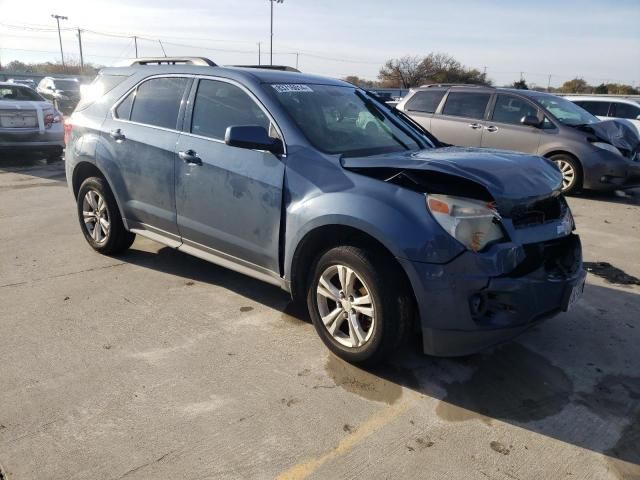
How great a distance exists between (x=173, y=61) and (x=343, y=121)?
1885 millimetres

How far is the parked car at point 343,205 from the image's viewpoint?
9.37 ft

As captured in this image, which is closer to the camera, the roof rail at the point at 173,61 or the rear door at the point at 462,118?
the roof rail at the point at 173,61

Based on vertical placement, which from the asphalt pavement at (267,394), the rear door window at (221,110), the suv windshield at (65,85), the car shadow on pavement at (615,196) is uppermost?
the rear door window at (221,110)

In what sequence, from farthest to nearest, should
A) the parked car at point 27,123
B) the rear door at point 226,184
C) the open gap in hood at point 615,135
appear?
the parked car at point 27,123 → the open gap in hood at point 615,135 → the rear door at point 226,184

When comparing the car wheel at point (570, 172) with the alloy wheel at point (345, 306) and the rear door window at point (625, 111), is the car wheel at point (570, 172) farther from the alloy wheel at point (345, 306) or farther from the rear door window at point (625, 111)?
the alloy wheel at point (345, 306)

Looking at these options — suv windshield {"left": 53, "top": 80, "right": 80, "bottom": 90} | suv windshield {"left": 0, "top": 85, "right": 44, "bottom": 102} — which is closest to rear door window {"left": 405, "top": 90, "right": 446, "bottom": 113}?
suv windshield {"left": 0, "top": 85, "right": 44, "bottom": 102}

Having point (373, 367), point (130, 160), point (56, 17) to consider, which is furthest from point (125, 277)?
point (56, 17)

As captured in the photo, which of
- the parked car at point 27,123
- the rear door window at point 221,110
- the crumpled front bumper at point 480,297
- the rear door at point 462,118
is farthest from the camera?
the parked car at point 27,123

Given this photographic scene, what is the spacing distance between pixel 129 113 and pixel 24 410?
2795mm

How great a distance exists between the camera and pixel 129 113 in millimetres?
4699

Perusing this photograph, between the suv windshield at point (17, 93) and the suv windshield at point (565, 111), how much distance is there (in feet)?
32.8

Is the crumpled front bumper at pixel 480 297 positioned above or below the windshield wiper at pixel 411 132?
below

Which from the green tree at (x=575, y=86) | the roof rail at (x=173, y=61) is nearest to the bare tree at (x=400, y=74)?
the green tree at (x=575, y=86)

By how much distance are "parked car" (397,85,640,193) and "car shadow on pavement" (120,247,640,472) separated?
4.92m
